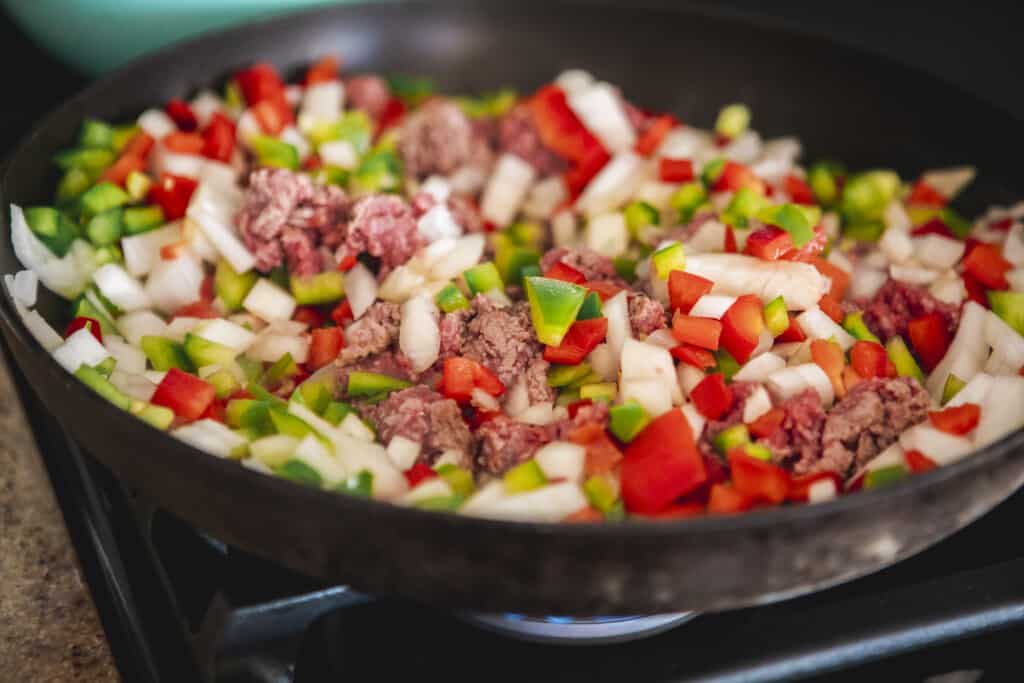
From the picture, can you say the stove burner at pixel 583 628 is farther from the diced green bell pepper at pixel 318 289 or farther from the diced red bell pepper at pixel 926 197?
the diced red bell pepper at pixel 926 197

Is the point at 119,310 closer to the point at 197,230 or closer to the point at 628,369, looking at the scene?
the point at 197,230

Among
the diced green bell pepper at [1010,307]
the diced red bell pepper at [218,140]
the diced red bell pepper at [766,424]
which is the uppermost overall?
the diced red bell pepper at [218,140]

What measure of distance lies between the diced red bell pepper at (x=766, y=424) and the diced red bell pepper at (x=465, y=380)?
310 millimetres

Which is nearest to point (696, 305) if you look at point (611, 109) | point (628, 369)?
point (628, 369)

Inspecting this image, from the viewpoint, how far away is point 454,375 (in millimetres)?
1238

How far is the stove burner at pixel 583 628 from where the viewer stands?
3.73 feet

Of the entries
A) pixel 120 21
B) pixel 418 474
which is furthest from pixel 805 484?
pixel 120 21

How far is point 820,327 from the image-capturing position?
1289mm

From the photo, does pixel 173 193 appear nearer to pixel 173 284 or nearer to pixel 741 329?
pixel 173 284

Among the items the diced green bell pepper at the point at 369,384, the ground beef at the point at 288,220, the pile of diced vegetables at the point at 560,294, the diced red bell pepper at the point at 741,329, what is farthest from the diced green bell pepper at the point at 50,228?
the diced red bell pepper at the point at 741,329

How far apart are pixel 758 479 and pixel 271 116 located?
106 centimetres

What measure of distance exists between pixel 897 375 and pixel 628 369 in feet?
1.20

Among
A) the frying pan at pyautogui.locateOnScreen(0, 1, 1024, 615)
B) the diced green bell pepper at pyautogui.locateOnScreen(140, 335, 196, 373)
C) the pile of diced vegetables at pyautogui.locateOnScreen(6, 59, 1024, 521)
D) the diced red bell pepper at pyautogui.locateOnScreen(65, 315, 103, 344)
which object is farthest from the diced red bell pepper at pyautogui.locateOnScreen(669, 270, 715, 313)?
the diced red bell pepper at pyautogui.locateOnScreen(65, 315, 103, 344)

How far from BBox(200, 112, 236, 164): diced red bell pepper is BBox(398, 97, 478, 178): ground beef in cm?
29
